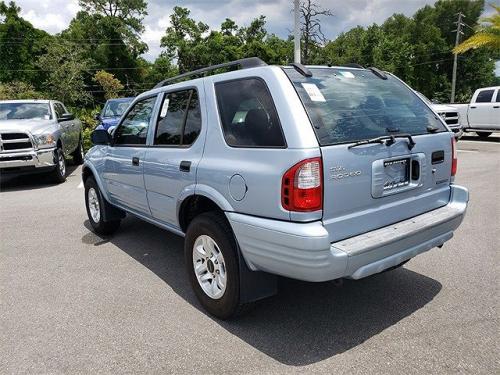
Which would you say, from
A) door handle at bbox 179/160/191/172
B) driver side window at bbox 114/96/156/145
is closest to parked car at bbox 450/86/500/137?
driver side window at bbox 114/96/156/145

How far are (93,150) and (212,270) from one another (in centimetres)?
298

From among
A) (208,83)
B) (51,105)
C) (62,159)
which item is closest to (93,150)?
(208,83)

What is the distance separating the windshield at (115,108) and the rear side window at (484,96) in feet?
41.1

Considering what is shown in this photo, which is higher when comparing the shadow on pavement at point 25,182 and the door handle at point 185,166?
the door handle at point 185,166

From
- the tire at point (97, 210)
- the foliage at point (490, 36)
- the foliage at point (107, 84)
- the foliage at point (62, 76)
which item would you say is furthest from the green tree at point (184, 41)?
the tire at point (97, 210)

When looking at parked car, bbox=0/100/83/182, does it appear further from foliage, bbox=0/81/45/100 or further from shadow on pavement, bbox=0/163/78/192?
foliage, bbox=0/81/45/100

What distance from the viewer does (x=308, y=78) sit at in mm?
3129

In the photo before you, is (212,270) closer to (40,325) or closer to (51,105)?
A: (40,325)

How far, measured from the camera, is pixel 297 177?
2701 mm

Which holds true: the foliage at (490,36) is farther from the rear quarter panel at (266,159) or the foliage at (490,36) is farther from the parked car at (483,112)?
the rear quarter panel at (266,159)

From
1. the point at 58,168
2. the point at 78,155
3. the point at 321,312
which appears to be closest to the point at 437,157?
the point at 321,312

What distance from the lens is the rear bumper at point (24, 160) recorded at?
29.3 feet

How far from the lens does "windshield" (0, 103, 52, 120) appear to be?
33.3 feet

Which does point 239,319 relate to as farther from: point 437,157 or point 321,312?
point 437,157
